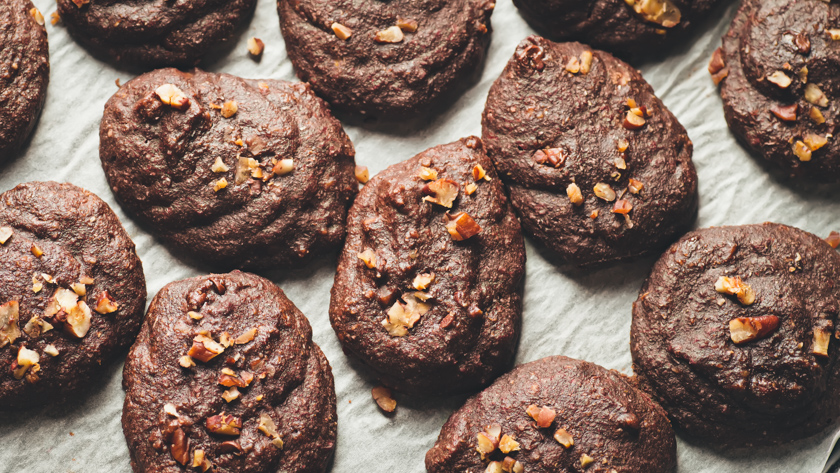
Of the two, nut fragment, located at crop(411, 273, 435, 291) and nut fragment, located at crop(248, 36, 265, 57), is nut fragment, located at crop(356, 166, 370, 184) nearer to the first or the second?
nut fragment, located at crop(411, 273, 435, 291)

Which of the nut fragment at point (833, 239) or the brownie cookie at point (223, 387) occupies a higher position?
the nut fragment at point (833, 239)

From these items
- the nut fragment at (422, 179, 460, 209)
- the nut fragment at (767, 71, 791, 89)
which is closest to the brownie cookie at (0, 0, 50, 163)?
the nut fragment at (422, 179, 460, 209)

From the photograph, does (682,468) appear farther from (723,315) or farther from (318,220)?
(318,220)

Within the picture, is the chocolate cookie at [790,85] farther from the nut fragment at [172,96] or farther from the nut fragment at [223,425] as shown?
→ the nut fragment at [223,425]

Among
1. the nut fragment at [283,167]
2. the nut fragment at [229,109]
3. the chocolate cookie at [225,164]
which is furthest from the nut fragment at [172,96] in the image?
the nut fragment at [283,167]

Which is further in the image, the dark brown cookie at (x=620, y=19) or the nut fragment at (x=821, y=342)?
the dark brown cookie at (x=620, y=19)

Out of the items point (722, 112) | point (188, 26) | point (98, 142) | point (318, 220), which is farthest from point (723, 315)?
point (98, 142)

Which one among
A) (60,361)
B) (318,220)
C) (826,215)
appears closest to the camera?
(60,361)
